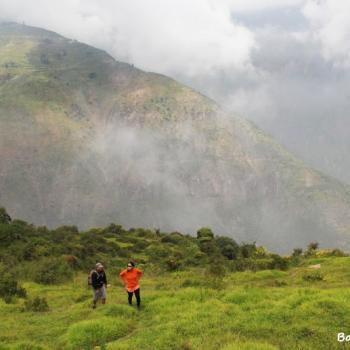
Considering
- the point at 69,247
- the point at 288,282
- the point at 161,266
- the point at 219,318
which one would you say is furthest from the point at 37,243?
the point at 219,318

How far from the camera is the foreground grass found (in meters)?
16.8

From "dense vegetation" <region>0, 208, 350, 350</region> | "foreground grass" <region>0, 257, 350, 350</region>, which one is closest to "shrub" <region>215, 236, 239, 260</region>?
"dense vegetation" <region>0, 208, 350, 350</region>

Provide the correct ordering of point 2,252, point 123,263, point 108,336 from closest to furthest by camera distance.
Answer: point 108,336 → point 2,252 → point 123,263

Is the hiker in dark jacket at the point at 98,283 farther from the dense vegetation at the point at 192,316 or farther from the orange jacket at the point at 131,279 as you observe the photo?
the orange jacket at the point at 131,279

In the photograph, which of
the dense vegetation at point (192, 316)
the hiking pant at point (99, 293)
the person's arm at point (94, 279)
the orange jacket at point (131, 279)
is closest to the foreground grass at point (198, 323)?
the dense vegetation at point (192, 316)

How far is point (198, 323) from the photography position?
1862 centimetres

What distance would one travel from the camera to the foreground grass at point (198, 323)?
1678cm

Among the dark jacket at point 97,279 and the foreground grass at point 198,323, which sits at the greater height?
the dark jacket at point 97,279

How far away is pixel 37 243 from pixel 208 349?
151 feet

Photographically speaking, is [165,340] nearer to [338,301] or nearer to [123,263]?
[338,301]

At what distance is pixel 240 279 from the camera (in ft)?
116

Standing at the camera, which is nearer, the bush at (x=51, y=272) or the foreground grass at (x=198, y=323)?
the foreground grass at (x=198, y=323)

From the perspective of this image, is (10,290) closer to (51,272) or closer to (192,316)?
(51,272)

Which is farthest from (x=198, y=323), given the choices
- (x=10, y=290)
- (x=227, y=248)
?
(x=227, y=248)
